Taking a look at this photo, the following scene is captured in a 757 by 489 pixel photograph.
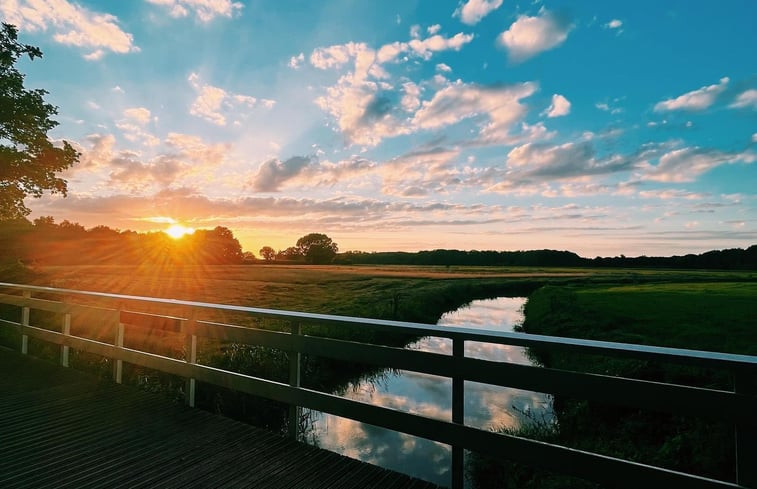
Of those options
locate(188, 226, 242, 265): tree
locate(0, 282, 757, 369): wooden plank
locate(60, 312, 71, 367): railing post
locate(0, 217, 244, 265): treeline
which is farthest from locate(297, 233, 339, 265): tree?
locate(0, 282, 757, 369): wooden plank

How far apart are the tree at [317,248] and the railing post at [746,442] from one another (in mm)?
97734

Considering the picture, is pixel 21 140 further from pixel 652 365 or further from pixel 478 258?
pixel 478 258

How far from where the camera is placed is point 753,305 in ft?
78.2

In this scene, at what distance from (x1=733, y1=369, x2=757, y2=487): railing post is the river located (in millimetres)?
5577

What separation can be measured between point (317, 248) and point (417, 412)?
94.2 meters

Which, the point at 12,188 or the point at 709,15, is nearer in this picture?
the point at 709,15

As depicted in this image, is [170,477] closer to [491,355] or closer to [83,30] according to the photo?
[83,30]

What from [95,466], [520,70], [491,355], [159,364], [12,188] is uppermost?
[520,70]

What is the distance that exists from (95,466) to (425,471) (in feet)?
17.5

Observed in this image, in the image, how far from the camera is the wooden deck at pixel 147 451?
315 centimetres

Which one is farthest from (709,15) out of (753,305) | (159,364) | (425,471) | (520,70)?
(753,305)

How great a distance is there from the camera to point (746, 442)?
6.72ft

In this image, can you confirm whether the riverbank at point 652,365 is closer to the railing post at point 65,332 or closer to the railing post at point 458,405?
the railing post at point 458,405

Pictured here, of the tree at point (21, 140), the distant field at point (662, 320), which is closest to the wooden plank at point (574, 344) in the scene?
the distant field at point (662, 320)
